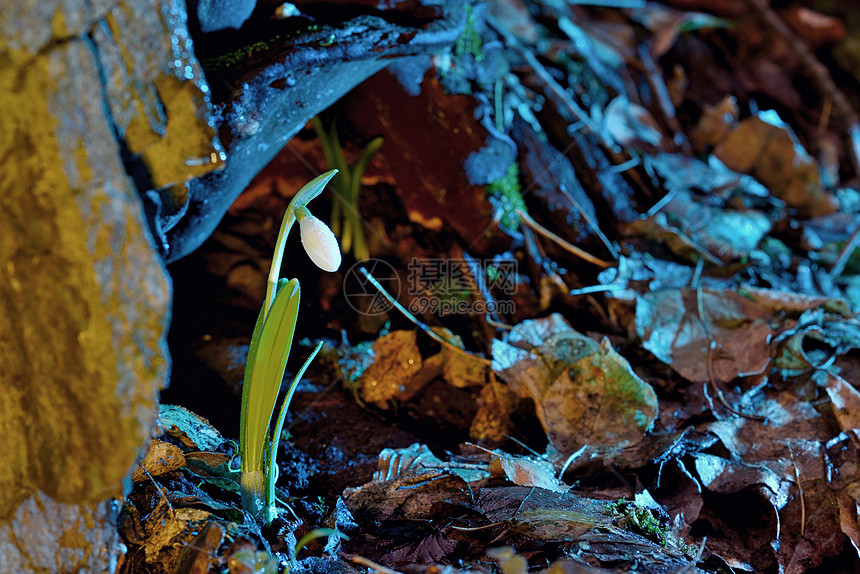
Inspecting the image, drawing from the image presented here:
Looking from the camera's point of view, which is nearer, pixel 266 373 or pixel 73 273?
pixel 73 273

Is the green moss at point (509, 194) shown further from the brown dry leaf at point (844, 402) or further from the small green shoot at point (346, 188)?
the brown dry leaf at point (844, 402)

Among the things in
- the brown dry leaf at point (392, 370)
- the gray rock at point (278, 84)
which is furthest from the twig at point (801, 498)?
the gray rock at point (278, 84)

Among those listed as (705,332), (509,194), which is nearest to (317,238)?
(509,194)

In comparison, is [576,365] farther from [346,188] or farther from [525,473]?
[346,188]

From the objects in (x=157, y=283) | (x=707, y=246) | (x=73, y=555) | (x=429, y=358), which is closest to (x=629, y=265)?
(x=707, y=246)

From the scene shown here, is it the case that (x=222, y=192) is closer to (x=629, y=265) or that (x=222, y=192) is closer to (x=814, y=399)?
(x=629, y=265)
